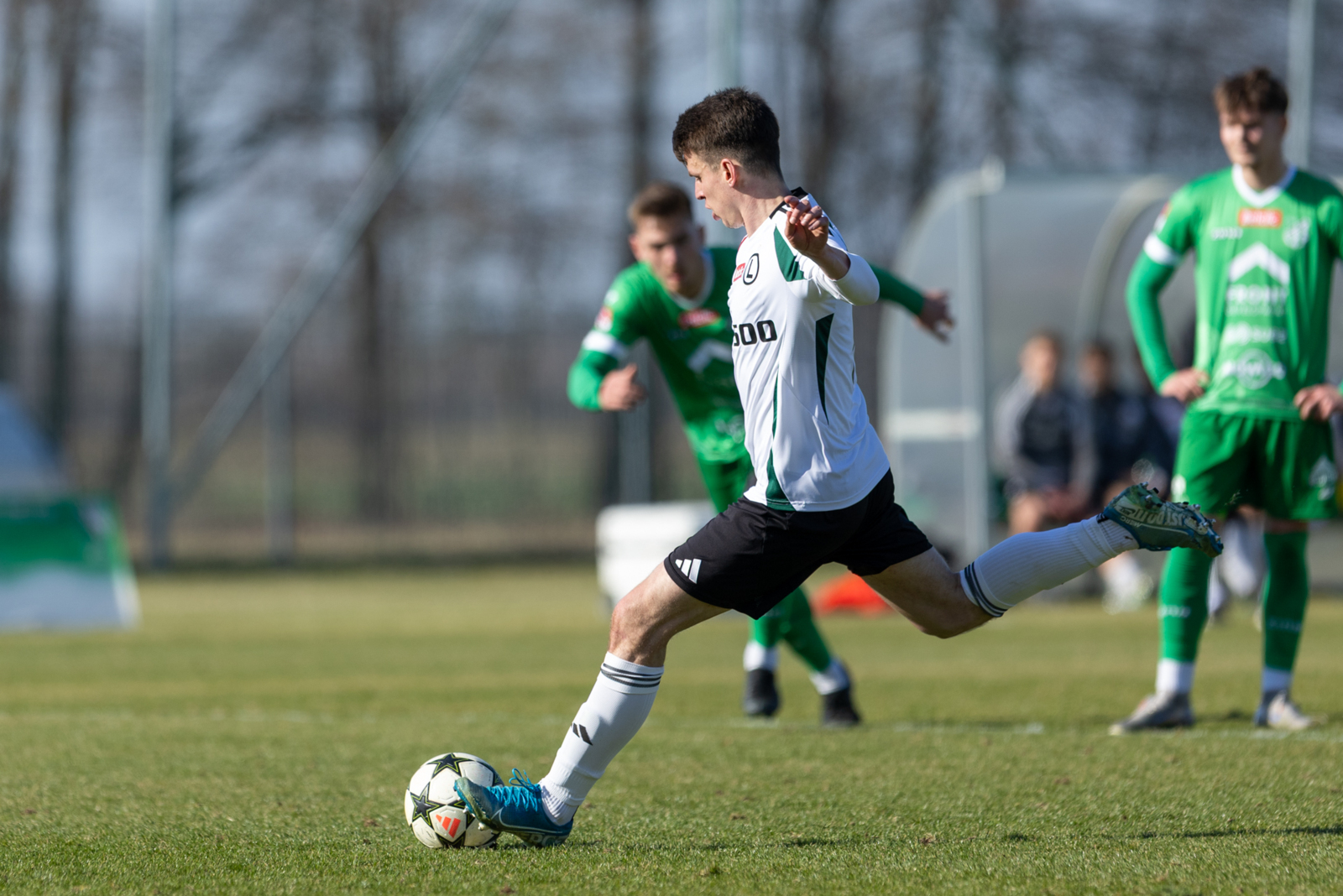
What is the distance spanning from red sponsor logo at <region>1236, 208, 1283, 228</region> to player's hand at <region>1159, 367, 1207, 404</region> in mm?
576

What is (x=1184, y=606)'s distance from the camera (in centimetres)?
600

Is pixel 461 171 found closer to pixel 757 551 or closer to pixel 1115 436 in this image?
pixel 1115 436

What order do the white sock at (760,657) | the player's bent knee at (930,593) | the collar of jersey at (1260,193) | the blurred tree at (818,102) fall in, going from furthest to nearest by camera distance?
the blurred tree at (818,102) < the white sock at (760,657) < the collar of jersey at (1260,193) < the player's bent knee at (930,593)

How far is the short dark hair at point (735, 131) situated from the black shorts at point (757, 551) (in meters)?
0.85

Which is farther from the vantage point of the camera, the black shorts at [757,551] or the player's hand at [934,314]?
the player's hand at [934,314]

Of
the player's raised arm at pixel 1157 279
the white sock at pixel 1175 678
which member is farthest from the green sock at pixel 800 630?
the player's raised arm at pixel 1157 279

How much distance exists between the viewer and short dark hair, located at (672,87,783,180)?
157 inches

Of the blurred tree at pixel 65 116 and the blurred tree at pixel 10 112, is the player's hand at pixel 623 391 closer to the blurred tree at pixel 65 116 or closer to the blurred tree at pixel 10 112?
the blurred tree at pixel 65 116

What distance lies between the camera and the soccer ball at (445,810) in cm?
399

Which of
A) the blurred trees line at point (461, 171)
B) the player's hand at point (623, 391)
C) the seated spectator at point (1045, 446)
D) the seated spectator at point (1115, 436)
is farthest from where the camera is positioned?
the blurred trees line at point (461, 171)

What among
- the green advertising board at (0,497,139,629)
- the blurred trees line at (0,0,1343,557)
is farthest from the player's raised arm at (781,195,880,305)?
the blurred trees line at (0,0,1343,557)

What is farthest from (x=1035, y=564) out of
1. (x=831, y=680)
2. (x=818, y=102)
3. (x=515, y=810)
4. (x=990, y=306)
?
(x=818, y=102)

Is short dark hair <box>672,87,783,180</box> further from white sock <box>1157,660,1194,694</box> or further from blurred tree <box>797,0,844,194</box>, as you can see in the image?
blurred tree <box>797,0,844,194</box>

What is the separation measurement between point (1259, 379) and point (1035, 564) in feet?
6.41
